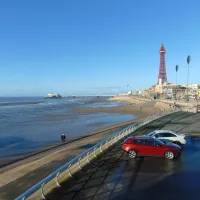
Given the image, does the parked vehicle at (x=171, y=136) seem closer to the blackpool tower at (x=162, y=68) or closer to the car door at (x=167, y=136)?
the car door at (x=167, y=136)

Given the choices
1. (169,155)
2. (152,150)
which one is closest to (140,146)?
(152,150)

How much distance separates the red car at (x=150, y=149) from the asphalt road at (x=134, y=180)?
36cm

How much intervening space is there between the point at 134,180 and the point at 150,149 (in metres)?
3.65

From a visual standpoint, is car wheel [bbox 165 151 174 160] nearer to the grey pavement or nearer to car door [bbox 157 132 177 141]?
car door [bbox 157 132 177 141]

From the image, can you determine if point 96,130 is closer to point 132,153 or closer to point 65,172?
point 132,153

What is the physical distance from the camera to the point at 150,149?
13234 millimetres

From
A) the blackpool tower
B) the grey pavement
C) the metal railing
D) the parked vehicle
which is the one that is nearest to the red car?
the metal railing

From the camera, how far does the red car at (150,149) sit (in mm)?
13156

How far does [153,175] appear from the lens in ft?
34.8

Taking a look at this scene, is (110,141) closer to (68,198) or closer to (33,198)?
(68,198)

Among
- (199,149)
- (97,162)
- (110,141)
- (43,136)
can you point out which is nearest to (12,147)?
(43,136)

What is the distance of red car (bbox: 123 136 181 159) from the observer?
1316 cm

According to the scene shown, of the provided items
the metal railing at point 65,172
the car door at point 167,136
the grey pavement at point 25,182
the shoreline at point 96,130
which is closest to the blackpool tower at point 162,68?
the shoreline at point 96,130

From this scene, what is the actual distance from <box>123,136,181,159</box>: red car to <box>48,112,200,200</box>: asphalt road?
355mm
